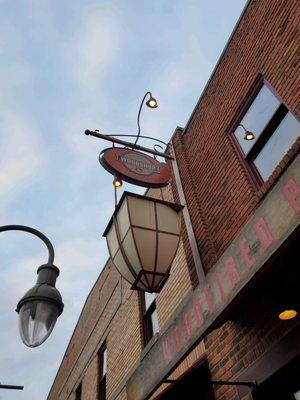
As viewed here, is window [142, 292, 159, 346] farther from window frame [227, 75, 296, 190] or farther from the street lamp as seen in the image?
the street lamp

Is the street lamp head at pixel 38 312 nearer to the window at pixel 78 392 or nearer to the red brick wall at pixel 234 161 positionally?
the red brick wall at pixel 234 161

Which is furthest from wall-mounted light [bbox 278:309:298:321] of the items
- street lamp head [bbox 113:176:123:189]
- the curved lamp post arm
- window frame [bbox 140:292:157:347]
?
window frame [bbox 140:292:157:347]

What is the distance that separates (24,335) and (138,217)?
6.45 ft

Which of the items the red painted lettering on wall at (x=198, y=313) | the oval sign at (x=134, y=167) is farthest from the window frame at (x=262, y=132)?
the red painted lettering on wall at (x=198, y=313)

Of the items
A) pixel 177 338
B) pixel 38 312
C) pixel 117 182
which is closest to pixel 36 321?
pixel 38 312

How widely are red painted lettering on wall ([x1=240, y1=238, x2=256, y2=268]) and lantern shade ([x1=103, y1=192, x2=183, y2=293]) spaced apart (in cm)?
145

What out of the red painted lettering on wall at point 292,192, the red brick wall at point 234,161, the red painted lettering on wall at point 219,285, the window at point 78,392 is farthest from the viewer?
the window at point 78,392

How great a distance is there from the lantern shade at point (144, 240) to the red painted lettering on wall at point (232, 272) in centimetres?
121

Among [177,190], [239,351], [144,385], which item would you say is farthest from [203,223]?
[144,385]

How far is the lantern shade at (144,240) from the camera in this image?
461 centimetres

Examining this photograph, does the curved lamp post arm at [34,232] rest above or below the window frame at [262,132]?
below

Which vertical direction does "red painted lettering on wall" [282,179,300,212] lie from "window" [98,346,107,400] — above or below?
below

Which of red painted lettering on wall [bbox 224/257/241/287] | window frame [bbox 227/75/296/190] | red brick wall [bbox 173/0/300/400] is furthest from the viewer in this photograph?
window frame [bbox 227/75/296/190]

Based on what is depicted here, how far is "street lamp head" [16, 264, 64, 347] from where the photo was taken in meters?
3.62
